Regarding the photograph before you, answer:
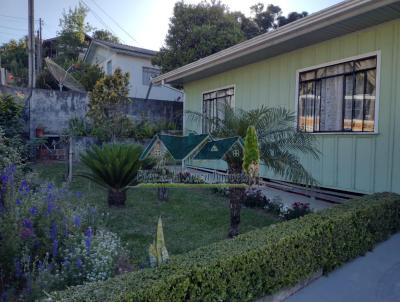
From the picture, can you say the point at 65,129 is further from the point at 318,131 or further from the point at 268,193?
the point at 318,131

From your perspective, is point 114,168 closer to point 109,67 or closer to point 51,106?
point 51,106

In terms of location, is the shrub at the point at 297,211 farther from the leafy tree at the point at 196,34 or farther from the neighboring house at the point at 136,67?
the neighboring house at the point at 136,67

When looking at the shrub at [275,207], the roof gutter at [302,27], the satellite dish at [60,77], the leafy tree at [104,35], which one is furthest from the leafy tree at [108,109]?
the leafy tree at [104,35]

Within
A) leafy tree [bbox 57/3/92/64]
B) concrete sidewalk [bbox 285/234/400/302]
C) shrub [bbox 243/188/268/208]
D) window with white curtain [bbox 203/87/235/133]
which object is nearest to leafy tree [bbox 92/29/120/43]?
leafy tree [bbox 57/3/92/64]

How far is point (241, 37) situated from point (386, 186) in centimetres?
1337

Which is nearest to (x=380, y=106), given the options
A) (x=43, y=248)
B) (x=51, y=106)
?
(x=43, y=248)

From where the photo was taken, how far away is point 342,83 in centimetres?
661

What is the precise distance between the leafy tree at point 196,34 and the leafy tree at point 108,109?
15.9ft

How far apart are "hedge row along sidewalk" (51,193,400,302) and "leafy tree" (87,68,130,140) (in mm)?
9502

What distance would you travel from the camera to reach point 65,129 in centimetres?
1219

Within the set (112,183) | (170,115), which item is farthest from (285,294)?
(170,115)

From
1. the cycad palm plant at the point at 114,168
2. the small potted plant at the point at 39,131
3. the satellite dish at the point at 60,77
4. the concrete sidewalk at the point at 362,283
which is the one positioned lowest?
the concrete sidewalk at the point at 362,283

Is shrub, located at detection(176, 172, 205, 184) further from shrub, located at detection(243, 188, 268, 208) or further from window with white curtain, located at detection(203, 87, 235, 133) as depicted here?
window with white curtain, located at detection(203, 87, 235, 133)

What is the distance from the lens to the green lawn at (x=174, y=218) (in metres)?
4.53
